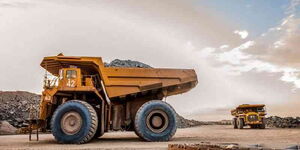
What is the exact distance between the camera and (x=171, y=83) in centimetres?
1401

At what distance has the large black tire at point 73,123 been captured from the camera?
1231 centimetres

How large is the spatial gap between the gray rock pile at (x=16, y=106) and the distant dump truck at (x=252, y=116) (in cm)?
1795

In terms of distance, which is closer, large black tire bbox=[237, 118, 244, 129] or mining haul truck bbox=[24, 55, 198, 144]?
mining haul truck bbox=[24, 55, 198, 144]

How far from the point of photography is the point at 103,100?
13406mm

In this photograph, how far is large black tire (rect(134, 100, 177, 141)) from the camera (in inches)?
508

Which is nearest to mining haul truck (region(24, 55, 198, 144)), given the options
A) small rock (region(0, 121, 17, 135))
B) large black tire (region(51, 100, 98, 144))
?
large black tire (region(51, 100, 98, 144))

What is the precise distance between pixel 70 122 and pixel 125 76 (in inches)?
116

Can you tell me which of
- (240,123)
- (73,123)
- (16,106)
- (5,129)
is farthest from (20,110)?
(73,123)

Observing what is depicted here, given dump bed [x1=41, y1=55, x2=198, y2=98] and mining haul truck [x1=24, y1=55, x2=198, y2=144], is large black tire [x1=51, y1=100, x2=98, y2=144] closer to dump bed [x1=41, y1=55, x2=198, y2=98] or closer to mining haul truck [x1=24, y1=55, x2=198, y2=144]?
mining haul truck [x1=24, y1=55, x2=198, y2=144]

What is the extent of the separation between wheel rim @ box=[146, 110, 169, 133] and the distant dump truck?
53.7 feet

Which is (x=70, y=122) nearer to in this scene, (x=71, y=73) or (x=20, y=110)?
(x=71, y=73)

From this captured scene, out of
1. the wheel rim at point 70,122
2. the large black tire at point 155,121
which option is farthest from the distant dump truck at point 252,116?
the wheel rim at point 70,122

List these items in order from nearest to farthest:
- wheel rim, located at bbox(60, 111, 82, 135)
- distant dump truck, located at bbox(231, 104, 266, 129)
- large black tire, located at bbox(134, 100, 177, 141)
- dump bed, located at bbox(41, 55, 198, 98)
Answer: wheel rim, located at bbox(60, 111, 82, 135) < large black tire, located at bbox(134, 100, 177, 141) < dump bed, located at bbox(41, 55, 198, 98) < distant dump truck, located at bbox(231, 104, 266, 129)

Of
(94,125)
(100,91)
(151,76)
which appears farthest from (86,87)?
(151,76)
